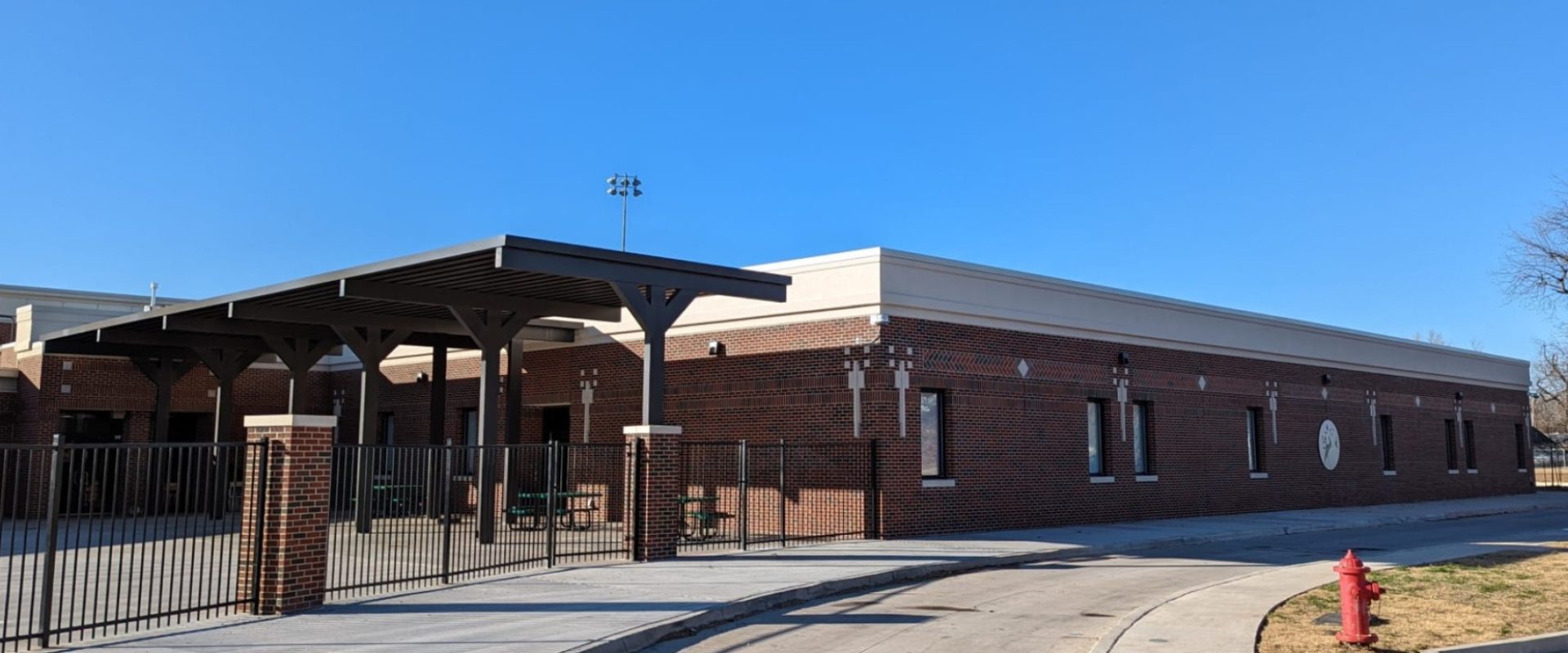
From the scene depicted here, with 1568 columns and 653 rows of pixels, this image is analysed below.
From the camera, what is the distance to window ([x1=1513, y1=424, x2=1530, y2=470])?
1650 inches

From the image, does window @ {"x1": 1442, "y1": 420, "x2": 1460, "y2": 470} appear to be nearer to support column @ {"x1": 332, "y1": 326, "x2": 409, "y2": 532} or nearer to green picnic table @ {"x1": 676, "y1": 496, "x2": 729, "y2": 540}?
green picnic table @ {"x1": 676, "y1": 496, "x2": 729, "y2": 540}

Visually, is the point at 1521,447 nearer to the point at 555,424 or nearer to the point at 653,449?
the point at 555,424

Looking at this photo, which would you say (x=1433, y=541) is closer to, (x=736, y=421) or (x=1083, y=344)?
(x=1083, y=344)

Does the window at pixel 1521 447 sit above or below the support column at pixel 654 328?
below

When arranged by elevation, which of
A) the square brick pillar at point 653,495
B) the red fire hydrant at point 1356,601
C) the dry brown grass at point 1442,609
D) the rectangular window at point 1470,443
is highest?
the rectangular window at point 1470,443

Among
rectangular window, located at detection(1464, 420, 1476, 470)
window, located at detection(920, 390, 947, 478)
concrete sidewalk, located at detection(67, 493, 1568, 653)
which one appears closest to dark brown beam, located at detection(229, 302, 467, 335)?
concrete sidewalk, located at detection(67, 493, 1568, 653)

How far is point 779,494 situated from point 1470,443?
28980 mm

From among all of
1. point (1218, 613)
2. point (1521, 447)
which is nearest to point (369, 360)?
point (1218, 613)

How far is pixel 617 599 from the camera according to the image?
12.6 metres

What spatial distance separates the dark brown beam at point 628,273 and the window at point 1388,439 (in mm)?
23708

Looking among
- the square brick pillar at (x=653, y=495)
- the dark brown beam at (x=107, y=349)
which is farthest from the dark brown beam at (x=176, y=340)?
the square brick pillar at (x=653, y=495)

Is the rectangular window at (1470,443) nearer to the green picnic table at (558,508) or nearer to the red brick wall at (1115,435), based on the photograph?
the red brick wall at (1115,435)

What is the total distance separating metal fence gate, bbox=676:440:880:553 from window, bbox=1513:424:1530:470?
107 feet

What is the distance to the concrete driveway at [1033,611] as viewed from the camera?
10.5 m
